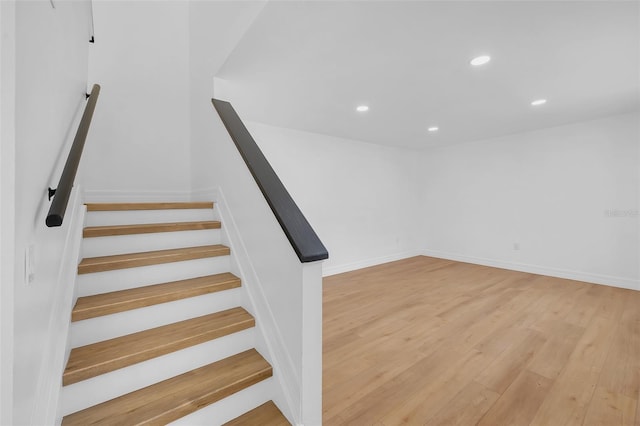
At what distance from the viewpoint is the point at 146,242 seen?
1.88 meters

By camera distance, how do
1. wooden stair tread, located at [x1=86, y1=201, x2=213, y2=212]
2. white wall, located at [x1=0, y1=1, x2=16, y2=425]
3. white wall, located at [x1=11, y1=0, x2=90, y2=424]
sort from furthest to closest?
wooden stair tread, located at [x1=86, y1=201, x2=213, y2=212] → white wall, located at [x1=11, y1=0, x2=90, y2=424] → white wall, located at [x1=0, y1=1, x2=16, y2=425]

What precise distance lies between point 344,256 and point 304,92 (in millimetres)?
2796

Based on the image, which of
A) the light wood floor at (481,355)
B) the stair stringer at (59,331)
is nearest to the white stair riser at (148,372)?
the stair stringer at (59,331)

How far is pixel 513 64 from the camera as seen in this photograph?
7.47ft

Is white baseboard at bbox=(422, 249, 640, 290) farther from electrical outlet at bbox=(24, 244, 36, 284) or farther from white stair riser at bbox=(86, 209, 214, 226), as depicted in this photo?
electrical outlet at bbox=(24, 244, 36, 284)

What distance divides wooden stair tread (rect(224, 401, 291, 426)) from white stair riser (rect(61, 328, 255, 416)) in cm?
32

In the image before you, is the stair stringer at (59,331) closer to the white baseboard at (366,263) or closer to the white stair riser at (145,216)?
the white stair riser at (145,216)

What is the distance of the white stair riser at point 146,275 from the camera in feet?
5.03

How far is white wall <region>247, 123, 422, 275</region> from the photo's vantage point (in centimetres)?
413

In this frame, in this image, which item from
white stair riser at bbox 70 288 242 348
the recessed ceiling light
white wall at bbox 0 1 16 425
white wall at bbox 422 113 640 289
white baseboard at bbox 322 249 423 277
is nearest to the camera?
white wall at bbox 0 1 16 425

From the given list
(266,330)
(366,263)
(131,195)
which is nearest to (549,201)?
(366,263)

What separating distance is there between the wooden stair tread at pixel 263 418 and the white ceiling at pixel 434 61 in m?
2.28

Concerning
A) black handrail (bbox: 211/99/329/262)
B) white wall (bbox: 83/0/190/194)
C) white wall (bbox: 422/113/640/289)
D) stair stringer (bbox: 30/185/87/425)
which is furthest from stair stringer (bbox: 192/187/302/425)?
white wall (bbox: 422/113/640/289)

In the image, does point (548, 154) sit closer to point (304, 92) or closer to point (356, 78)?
point (356, 78)
